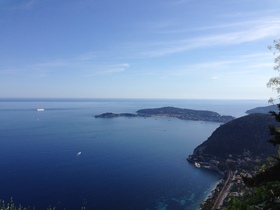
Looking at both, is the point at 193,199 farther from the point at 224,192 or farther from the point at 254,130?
the point at 254,130

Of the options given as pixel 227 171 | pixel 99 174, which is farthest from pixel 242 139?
pixel 99 174

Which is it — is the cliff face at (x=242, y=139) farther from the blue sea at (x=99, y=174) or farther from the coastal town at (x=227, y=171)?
the blue sea at (x=99, y=174)

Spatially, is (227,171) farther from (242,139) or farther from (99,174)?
(99,174)

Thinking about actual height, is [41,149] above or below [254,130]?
below

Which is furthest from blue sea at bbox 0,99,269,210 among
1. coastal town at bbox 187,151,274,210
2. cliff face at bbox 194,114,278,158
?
cliff face at bbox 194,114,278,158

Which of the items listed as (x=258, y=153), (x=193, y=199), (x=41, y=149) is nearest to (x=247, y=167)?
(x=258, y=153)

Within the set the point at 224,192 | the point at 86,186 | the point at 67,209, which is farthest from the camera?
the point at 86,186

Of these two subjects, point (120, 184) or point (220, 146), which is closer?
point (120, 184)

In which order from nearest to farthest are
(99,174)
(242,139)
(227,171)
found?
1. (99,174)
2. (227,171)
3. (242,139)
